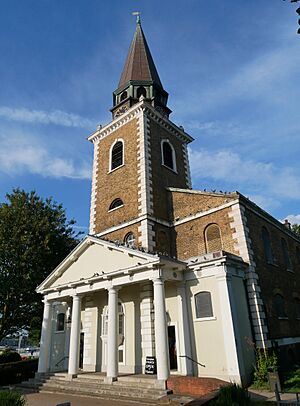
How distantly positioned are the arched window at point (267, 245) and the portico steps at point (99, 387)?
9753 millimetres

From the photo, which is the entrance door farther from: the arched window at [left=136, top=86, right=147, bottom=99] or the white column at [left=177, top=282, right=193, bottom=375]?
the arched window at [left=136, top=86, right=147, bottom=99]

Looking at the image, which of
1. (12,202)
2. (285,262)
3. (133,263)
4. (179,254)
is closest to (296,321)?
(285,262)

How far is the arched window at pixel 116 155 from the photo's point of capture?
23303mm

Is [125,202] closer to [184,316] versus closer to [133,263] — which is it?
[133,263]

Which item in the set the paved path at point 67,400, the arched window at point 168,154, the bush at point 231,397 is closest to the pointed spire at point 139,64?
the arched window at point 168,154

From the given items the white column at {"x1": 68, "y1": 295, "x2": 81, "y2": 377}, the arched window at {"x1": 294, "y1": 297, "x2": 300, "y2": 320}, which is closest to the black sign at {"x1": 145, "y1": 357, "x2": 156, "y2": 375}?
the white column at {"x1": 68, "y1": 295, "x2": 81, "y2": 377}

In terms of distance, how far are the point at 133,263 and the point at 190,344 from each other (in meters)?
4.42

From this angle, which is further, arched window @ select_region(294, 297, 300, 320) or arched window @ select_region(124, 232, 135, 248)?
arched window @ select_region(294, 297, 300, 320)

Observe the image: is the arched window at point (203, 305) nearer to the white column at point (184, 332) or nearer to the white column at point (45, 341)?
the white column at point (184, 332)

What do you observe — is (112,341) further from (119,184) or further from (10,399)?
(119,184)

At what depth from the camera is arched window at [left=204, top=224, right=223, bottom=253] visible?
17172 millimetres

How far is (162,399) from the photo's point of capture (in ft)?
36.3

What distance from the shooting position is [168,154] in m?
24.3

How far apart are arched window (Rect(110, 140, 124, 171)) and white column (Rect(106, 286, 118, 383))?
34.7 feet
